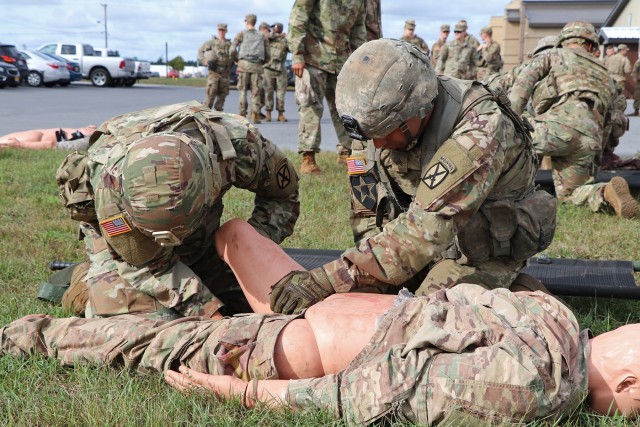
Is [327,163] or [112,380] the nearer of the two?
[112,380]

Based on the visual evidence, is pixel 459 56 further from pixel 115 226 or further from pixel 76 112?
pixel 115 226

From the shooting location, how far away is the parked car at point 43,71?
24.3 metres

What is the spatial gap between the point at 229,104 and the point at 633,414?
1659cm

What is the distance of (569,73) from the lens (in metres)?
6.28

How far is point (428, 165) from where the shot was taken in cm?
290

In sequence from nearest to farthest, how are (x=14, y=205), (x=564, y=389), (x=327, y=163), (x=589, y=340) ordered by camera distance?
(x=564, y=389) → (x=589, y=340) → (x=14, y=205) → (x=327, y=163)

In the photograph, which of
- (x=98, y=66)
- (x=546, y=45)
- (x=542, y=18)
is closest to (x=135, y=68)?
(x=98, y=66)

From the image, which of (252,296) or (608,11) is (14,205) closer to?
(252,296)

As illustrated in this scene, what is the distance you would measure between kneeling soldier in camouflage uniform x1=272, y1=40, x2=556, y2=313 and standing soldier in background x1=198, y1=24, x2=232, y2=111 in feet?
35.2

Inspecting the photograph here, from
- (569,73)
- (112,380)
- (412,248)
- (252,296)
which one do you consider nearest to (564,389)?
(412,248)

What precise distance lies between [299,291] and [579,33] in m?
4.50

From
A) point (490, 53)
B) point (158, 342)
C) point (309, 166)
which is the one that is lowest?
point (158, 342)

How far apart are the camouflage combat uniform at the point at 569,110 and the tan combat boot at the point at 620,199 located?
35 centimetres

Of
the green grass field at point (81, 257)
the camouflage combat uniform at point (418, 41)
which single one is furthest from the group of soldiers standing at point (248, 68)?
the green grass field at point (81, 257)
